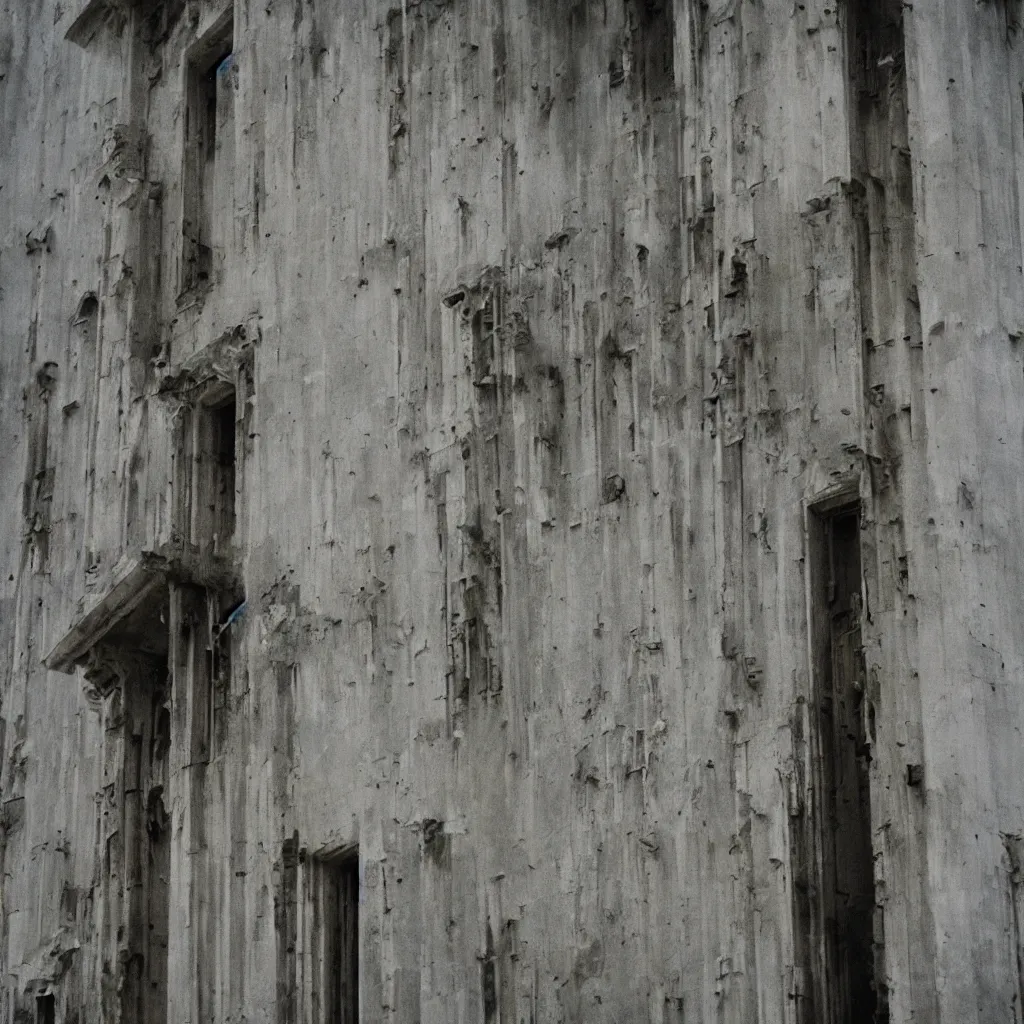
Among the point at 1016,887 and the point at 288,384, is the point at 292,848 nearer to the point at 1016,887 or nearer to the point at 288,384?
the point at 288,384

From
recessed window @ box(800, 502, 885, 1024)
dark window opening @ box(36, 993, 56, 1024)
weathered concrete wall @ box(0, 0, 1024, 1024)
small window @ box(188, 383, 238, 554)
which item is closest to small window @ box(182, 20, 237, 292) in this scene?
weathered concrete wall @ box(0, 0, 1024, 1024)

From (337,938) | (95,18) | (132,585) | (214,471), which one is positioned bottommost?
(337,938)

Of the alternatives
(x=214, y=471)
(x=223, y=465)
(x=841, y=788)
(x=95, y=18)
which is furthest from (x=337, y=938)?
(x=95, y=18)

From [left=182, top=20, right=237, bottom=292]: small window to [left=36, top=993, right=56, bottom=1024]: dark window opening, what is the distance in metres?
7.07

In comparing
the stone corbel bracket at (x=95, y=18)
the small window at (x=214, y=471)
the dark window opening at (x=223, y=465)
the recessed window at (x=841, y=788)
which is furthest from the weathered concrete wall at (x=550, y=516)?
the stone corbel bracket at (x=95, y=18)

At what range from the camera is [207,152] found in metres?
29.3

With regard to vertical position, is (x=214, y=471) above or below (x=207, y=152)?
below

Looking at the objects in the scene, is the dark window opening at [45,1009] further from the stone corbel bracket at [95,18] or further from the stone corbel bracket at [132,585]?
the stone corbel bracket at [95,18]

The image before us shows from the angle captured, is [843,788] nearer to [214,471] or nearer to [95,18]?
[214,471]

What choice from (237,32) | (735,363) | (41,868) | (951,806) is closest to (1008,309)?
(735,363)

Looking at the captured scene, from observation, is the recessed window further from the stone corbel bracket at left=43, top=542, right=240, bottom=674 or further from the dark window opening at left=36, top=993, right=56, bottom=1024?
the dark window opening at left=36, top=993, right=56, bottom=1024

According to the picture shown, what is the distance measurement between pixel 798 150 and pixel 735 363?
165cm

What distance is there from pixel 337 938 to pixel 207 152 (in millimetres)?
8825

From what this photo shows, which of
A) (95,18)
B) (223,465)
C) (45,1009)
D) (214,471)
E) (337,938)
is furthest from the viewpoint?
(95,18)
